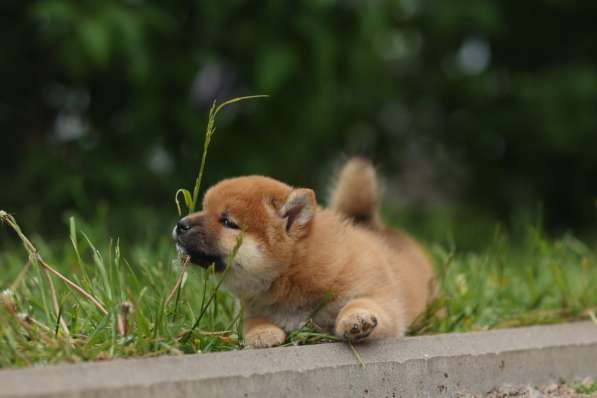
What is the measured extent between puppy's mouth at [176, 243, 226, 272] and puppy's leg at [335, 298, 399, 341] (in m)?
0.52

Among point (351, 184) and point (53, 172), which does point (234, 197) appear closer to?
point (351, 184)

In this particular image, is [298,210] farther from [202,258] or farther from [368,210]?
[368,210]

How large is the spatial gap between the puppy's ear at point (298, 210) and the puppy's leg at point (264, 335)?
41 cm

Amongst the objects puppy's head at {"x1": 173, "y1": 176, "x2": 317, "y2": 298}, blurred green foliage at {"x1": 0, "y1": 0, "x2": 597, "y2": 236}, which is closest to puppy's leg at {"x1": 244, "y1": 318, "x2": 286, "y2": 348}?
puppy's head at {"x1": 173, "y1": 176, "x2": 317, "y2": 298}

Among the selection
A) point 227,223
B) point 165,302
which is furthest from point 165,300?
point 227,223

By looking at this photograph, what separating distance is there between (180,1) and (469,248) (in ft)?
9.47

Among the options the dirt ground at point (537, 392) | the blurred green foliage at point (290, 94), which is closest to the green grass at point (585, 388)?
the dirt ground at point (537, 392)

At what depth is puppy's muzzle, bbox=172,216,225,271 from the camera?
11.5 ft

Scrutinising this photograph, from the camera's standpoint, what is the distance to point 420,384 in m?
3.28

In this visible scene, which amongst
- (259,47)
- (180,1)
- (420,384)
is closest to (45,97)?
(180,1)

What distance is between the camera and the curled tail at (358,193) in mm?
4598

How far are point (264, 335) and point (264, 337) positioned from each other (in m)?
0.01

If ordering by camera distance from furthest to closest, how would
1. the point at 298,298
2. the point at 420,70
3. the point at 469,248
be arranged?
the point at 420,70 < the point at 469,248 < the point at 298,298

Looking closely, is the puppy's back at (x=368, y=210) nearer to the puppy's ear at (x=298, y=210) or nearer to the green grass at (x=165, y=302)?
the green grass at (x=165, y=302)
